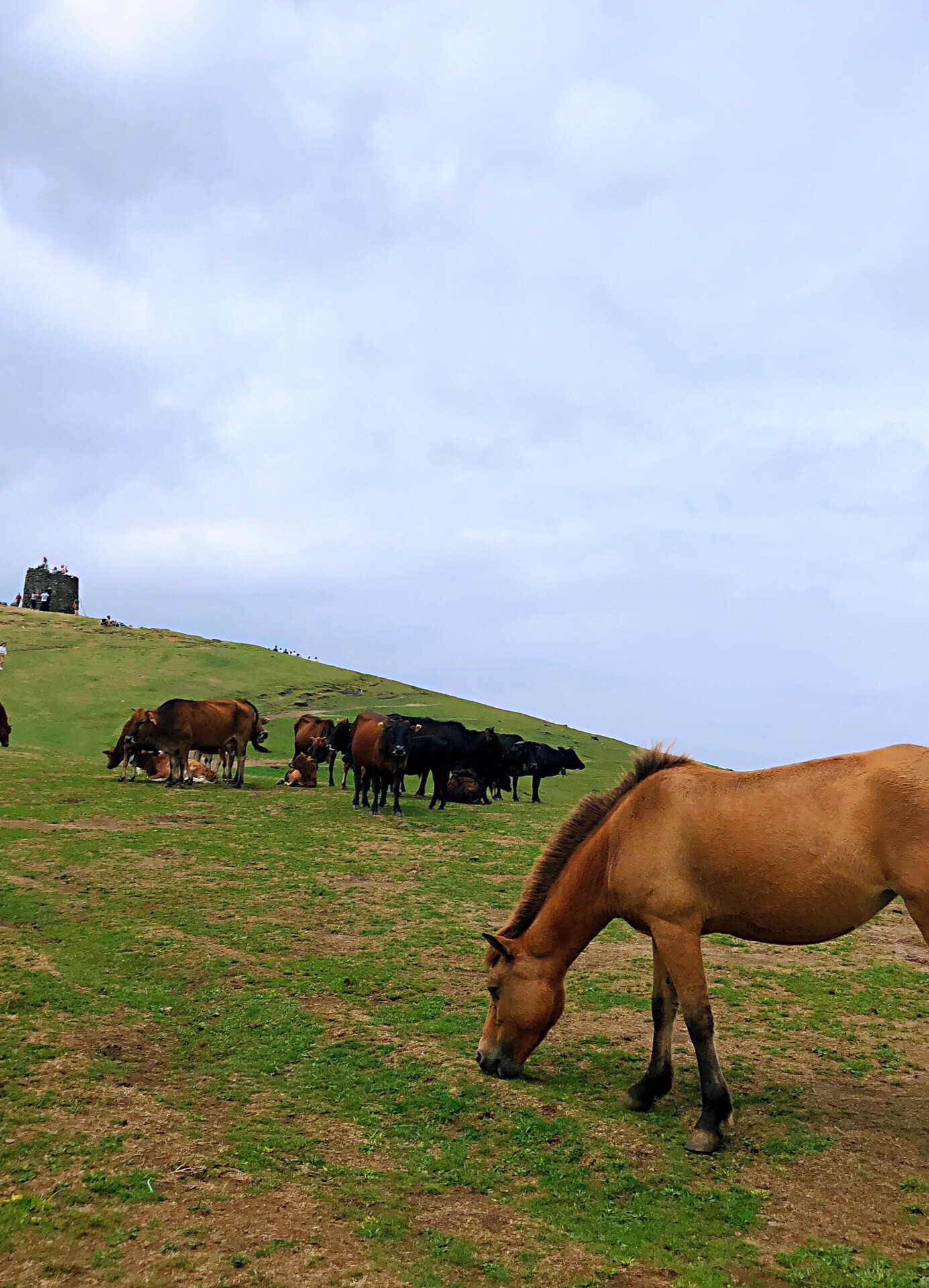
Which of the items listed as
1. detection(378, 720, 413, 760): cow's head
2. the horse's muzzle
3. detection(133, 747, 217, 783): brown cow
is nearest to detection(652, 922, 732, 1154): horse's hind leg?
the horse's muzzle

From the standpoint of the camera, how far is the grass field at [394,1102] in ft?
14.6

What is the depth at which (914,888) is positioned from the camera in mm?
5562

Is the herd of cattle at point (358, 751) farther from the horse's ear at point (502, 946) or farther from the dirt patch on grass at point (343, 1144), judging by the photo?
the dirt patch on grass at point (343, 1144)

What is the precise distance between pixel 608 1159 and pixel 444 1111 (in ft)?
4.32

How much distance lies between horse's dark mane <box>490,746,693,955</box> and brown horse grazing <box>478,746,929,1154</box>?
0.01m

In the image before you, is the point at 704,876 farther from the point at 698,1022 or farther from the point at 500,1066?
the point at 500,1066

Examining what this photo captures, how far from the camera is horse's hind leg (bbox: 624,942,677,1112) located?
20.9 feet

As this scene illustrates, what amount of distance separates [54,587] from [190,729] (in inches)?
2573

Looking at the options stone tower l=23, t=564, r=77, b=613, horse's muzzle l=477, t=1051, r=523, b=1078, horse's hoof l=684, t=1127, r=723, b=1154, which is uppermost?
stone tower l=23, t=564, r=77, b=613

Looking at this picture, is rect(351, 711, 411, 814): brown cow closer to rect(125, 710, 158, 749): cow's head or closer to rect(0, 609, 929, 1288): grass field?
rect(125, 710, 158, 749): cow's head

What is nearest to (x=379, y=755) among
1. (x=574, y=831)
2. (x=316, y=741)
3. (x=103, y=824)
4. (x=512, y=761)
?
(x=103, y=824)

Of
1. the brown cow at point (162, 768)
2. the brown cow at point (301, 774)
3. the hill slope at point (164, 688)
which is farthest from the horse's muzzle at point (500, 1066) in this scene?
the hill slope at point (164, 688)

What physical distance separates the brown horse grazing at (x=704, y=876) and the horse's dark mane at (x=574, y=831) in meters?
0.01

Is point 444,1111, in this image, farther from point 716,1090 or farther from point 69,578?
point 69,578
